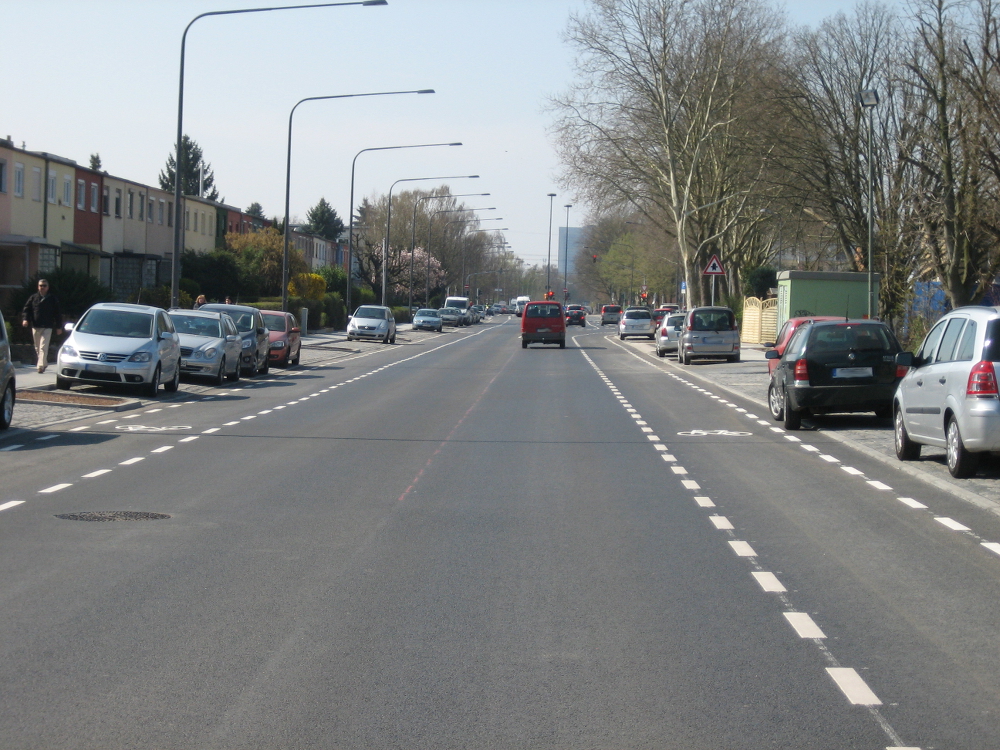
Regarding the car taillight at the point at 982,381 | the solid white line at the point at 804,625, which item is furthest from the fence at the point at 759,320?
the solid white line at the point at 804,625

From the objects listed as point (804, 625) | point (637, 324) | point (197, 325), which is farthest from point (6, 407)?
point (637, 324)

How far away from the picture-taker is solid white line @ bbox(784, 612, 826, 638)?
6574 mm

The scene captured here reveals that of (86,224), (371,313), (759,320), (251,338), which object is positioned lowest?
(251,338)

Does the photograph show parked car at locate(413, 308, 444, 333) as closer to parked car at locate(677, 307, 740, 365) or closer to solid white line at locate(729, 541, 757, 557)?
parked car at locate(677, 307, 740, 365)

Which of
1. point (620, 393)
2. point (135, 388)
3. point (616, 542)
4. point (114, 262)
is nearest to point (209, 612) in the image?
point (616, 542)

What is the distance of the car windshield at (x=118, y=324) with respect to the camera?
23.6m

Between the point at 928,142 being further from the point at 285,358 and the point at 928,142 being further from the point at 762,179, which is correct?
the point at 285,358

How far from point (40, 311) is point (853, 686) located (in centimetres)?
2256

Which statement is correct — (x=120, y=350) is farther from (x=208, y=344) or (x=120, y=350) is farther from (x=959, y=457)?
(x=959, y=457)

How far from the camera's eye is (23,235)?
4900 centimetres

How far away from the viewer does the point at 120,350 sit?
2278 cm

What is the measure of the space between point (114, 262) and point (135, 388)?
41651 millimetres

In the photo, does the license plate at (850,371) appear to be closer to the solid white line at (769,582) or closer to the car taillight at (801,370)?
the car taillight at (801,370)

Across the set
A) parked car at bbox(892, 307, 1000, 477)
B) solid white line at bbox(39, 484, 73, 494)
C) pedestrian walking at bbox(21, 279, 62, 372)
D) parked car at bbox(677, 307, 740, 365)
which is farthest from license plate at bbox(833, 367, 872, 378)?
parked car at bbox(677, 307, 740, 365)
